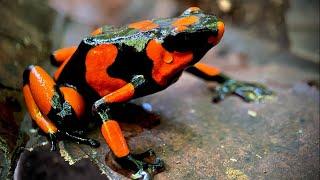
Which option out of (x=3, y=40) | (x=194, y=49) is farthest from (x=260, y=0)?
(x=3, y=40)

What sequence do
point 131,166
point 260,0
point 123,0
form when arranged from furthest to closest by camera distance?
point 123,0
point 260,0
point 131,166

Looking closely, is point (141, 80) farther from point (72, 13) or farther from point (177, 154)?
point (72, 13)

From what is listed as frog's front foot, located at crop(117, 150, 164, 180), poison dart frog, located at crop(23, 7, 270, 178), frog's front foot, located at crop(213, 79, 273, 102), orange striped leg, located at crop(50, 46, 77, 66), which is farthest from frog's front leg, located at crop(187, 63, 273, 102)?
frog's front foot, located at crop(117, 150, 164, 180)

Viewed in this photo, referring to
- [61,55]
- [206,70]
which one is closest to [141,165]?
[61,55]

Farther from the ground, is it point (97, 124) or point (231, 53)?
point (97, 124)

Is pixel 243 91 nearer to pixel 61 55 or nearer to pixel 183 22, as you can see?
pixel 183 22

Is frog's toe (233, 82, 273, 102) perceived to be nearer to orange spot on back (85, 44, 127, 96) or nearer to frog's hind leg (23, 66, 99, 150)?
orange spot on back (85, 44, 127, 96)
